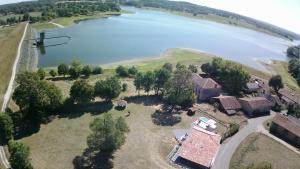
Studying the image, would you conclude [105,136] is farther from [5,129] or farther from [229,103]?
[229,103]

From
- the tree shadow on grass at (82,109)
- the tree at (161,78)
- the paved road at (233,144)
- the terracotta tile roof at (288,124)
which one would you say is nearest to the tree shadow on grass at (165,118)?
the tree at (161,78)

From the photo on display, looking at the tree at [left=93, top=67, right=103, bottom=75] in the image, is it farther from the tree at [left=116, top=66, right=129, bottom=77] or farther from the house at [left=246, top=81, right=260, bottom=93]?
the house at [left=246, top=81, right=260, bottom=93]

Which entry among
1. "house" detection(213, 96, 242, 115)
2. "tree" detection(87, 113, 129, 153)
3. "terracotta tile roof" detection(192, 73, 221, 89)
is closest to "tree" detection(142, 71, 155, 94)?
A: "terracotta tile roof" detection(192, 73, 221, 89)

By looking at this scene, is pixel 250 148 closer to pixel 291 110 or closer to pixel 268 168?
pixel 268 168

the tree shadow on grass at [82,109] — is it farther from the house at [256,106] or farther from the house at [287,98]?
the house at [287,98]

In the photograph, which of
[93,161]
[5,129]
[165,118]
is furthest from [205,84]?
[5,129]

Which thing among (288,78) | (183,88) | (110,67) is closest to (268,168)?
(183,88)

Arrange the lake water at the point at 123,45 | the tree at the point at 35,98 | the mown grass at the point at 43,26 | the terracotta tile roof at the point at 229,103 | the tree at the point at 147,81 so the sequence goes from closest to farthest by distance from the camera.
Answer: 1. the tree at the point at 35,98
2. the terracotta tile roof at the point at 229,103
3. the tree at the point at 147,81
4. the lake water at the point at 123,45
5. the mown grass at the point at 43,26
